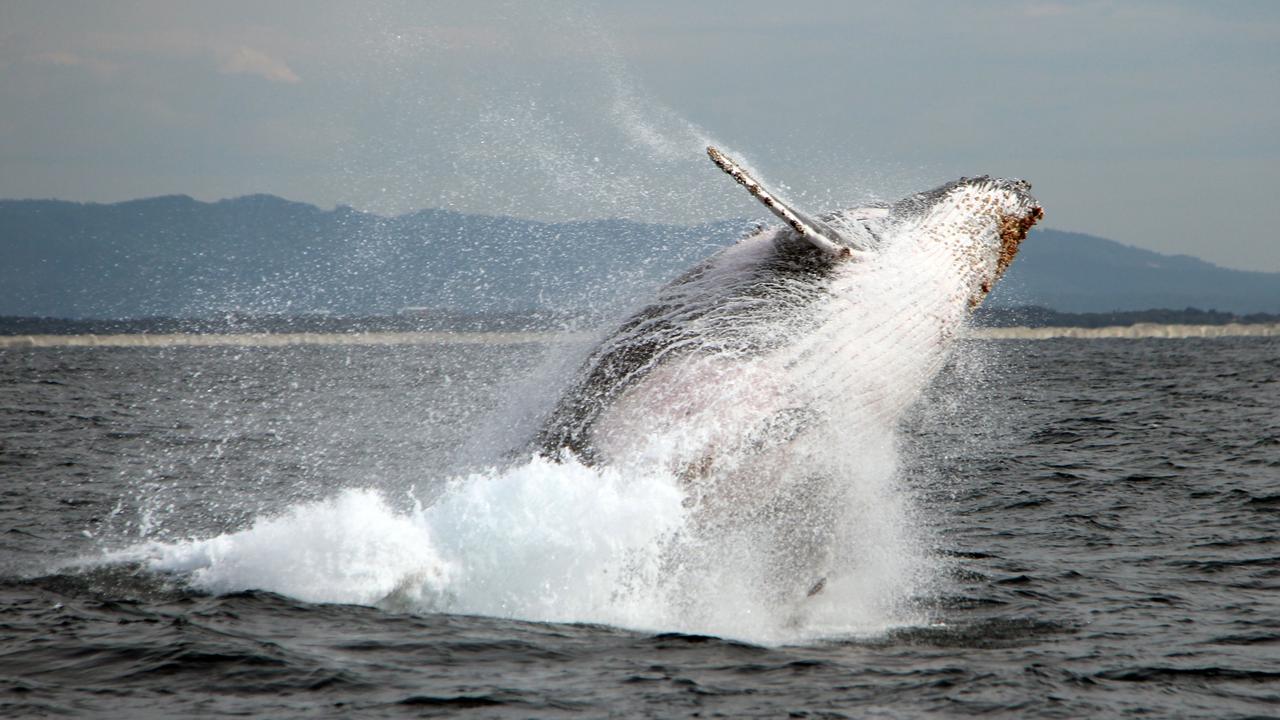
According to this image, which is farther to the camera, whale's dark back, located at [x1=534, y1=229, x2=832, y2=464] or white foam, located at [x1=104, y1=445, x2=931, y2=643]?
whale's dark back, located at [x1=534, y1=229, x2=832, y2=464]

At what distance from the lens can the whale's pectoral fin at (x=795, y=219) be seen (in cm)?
1191

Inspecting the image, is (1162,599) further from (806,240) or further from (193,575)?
(193,575)

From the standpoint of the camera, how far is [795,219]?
476 inches

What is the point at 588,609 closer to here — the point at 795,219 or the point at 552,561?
the point at 552,561

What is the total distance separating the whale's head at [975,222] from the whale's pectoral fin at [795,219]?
0.98 meters

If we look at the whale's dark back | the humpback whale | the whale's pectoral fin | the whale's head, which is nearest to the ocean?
the humpback whale

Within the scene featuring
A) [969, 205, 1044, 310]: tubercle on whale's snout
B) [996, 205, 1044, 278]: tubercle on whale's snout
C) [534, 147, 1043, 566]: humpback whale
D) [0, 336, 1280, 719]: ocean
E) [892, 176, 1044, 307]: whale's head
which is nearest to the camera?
[0, 336, 1280, 719]: ocean

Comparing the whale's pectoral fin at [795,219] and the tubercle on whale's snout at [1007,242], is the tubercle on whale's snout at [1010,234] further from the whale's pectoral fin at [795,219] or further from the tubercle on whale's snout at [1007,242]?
the whale's pectoral fin at [795,219]

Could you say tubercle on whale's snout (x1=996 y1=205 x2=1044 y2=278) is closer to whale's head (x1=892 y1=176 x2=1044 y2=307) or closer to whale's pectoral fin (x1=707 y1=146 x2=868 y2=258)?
whale's head (x1=892 y1=176 x2=1044 y2=307)

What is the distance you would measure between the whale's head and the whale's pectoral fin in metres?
0.98

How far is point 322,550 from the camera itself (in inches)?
509

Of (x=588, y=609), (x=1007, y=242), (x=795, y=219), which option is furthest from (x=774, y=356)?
(x=1007, y=242)

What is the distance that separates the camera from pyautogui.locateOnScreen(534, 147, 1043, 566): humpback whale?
12086mm

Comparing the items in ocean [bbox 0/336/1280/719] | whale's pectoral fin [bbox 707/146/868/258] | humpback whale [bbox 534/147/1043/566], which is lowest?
ocean [bbox 0/336/1280/719]
